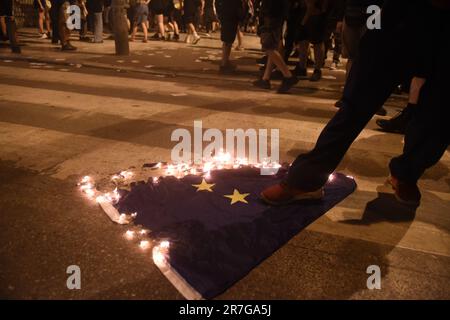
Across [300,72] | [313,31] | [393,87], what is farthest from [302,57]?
[393,87]

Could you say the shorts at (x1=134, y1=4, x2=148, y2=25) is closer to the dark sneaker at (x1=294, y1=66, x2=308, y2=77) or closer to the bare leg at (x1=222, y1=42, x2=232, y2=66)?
the bare leg at (x1=222, y1=42, x2=232, y2=66)


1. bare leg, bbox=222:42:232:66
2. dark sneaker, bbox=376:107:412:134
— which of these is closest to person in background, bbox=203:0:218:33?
bare leg, bbox=222:42:232:66

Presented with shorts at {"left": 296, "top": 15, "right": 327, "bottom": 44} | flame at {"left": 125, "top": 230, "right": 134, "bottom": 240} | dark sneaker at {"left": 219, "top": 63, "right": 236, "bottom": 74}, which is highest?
shorts at {"left": 296, "top": 15, "right": 327, "bottom": 44}

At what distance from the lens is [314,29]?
7.16 metres

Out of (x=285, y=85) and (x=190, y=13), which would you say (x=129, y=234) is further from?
(x=190, y=13)

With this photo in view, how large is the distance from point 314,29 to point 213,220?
5603 mm

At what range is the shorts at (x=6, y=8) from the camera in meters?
8.87

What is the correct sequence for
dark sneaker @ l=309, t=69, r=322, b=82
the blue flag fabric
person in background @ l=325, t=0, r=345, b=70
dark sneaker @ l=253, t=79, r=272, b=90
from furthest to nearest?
dark sneaker @ l=309, t=69, r=322, b=82 < person in background @ l=325, t=0, r=345, b=70 < dark sneaker @ l=253, t=79, r=272, b=90 < the blue flag fabric

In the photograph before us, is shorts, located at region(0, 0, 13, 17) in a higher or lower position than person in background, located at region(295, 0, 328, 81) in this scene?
higher

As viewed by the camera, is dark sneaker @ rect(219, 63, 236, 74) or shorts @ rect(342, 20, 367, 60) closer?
shorts @ rect(342, 20, 367, 60)

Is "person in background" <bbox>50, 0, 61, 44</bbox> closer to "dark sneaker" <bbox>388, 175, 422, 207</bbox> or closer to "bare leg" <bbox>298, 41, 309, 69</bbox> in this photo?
"bare leg" <bbox>298, 41, 309, 69</bbox>

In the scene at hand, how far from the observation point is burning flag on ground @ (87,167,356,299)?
2109 mm

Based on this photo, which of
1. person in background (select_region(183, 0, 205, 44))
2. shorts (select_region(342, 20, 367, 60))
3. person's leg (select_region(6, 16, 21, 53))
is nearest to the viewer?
shorts (select_region(342, 20, 367, 60))

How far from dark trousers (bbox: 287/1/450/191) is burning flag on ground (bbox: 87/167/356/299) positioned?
1.13 ft
